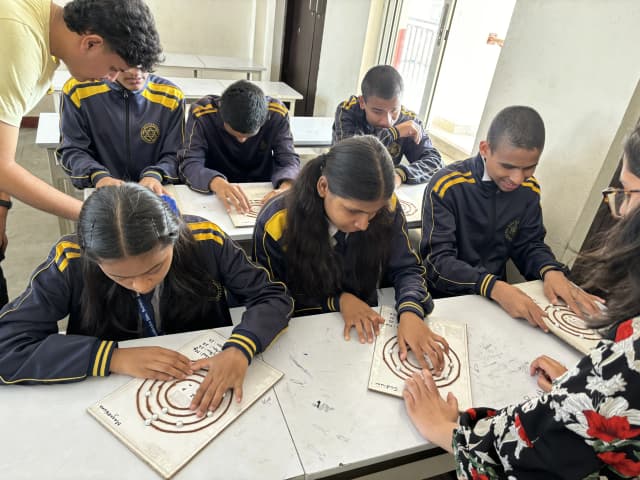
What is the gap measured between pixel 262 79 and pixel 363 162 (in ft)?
15.0

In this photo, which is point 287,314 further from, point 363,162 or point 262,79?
point 262,79

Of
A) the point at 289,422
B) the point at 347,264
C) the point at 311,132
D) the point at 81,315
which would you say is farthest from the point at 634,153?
the point at 311,132

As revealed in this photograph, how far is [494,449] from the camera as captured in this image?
28.4 inches

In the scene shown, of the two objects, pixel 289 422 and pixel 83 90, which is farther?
pixel 83 90

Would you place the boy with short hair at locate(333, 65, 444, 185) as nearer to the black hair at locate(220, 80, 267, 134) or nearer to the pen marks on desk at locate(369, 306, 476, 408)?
the black hair at locate(220, 80, 267, 134)

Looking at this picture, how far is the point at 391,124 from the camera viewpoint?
2.31 m

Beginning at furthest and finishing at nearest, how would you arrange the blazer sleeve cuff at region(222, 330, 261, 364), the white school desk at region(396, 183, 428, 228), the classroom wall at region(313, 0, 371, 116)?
1. the classroom wall at region(313, 0, 371, 116)
2. the white school desk at region(396, 183, 428, 228)
3. the blazer sleeve cuff at region(222, 330, 261, 364)

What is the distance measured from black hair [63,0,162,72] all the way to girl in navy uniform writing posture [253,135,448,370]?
55cm

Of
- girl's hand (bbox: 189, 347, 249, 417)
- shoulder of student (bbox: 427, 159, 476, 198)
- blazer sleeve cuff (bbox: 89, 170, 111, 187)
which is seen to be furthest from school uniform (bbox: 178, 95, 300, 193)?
girl's hand (bbox: 189, 347, 249, 417)

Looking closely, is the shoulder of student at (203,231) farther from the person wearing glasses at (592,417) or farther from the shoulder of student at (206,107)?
the shoulder of student at (206,107)

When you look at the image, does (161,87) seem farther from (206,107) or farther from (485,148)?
(485,148)

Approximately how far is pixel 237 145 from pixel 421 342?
1.51m

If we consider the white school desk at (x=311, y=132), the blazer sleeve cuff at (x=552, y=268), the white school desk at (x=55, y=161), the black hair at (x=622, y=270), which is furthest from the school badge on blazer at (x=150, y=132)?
the black hair at (x=622, y=270)

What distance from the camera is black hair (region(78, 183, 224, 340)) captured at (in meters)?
0.87
